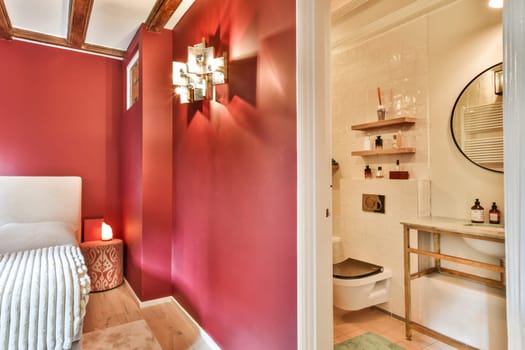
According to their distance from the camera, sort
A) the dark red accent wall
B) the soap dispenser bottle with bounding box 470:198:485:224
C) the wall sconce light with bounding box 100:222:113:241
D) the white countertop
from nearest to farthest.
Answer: the white countertop, the soap dispenser bottle with bounding box 470:198:485:224, the dark red accent wall, the wall sconce light with bounding box 100:222:113:241

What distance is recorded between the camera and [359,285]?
2490 millimetres

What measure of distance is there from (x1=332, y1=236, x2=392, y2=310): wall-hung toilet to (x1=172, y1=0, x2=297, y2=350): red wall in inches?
38.3

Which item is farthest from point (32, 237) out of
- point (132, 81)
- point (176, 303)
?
point (132, 81)

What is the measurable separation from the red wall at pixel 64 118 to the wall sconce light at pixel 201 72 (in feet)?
5.57

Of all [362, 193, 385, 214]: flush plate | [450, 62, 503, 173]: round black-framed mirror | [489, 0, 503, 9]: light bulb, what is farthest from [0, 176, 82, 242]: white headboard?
[489, 0, 503, 9]: light bulb

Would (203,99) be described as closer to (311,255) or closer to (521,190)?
(311,255)

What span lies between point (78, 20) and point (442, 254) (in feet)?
11.8

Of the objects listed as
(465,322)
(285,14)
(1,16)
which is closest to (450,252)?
(465,322)

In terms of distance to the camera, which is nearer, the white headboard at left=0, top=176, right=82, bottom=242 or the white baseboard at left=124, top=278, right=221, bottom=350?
the white baseboard at left=124, top=278, right=221, bottom=350

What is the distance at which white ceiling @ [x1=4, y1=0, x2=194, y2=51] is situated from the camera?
258 cm

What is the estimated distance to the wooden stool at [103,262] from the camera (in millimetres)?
3168

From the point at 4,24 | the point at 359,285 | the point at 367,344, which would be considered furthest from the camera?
the point at 4,24

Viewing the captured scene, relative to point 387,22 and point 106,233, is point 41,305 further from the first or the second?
point 387,22

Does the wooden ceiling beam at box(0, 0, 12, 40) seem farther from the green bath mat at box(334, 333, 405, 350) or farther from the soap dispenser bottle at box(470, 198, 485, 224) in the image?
the soap dispenser bottle at box(470, 198, 485, 224)
